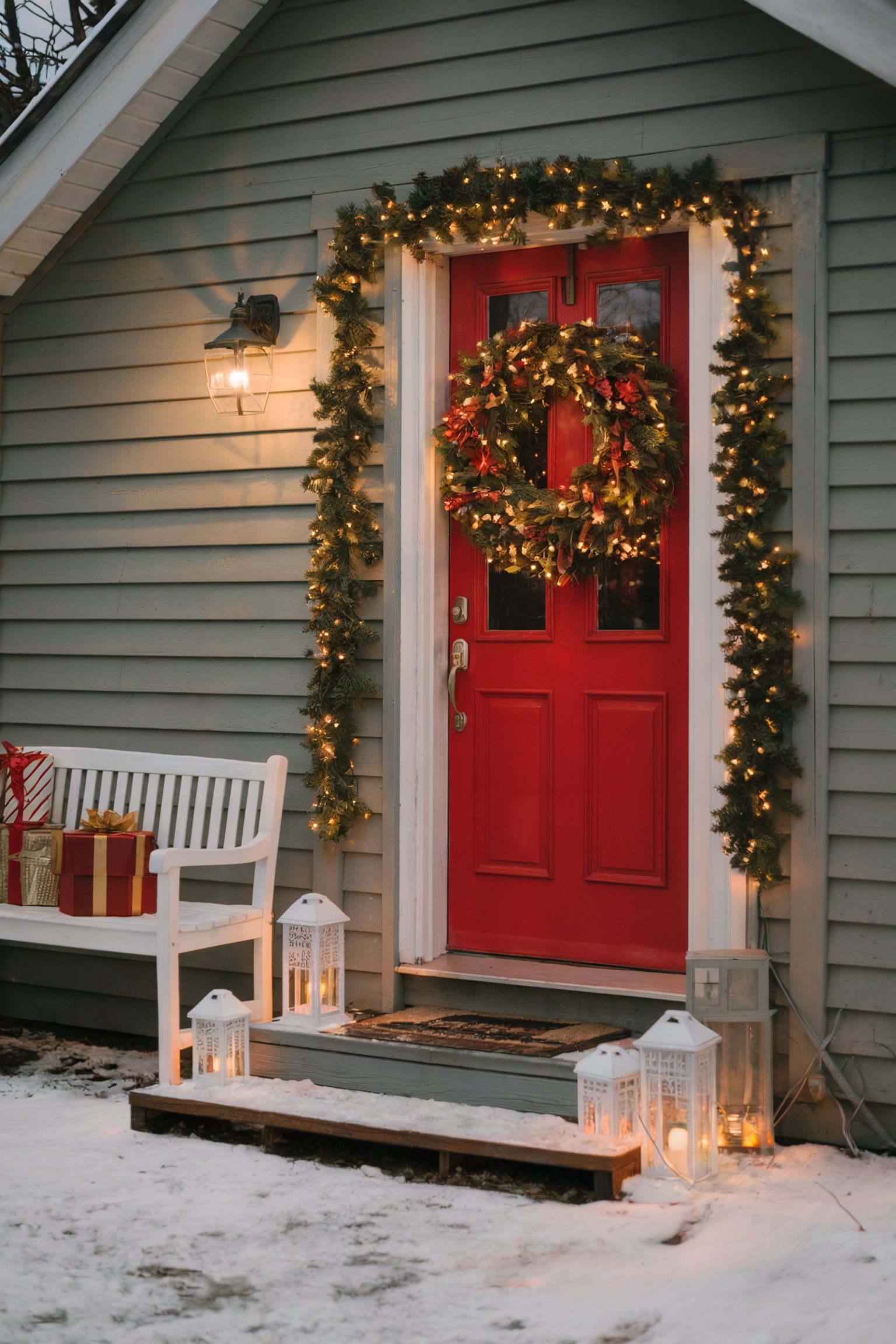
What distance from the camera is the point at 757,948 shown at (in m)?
3.96

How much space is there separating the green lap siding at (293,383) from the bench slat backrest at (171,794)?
0.18 m

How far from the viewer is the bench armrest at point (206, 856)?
4.09 metres

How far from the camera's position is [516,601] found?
4566 mm

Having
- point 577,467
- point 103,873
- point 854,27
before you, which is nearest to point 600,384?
point 577,467

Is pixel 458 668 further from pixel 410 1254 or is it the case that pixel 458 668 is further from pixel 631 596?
pixel 410 1254

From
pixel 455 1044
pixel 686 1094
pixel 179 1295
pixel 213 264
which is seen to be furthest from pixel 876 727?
pixel 213 264

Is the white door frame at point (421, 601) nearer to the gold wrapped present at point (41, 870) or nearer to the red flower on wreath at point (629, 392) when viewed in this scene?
the red flower on wreath at point (629, 392)

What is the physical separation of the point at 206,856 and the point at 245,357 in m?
1.73

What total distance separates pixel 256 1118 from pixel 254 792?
1189mm

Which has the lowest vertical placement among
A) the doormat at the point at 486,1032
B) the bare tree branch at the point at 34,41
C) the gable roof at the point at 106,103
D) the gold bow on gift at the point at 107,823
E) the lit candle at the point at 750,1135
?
the lit candle at the point at 750,1135

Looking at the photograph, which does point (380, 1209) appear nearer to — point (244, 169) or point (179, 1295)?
point (179, 1295)

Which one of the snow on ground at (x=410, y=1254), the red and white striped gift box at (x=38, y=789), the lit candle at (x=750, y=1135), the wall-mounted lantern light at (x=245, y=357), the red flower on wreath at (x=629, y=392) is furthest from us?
the red and white striped gift box at (x=38, y=789)

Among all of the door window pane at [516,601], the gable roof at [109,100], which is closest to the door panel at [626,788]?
the door window pane at [516,601]

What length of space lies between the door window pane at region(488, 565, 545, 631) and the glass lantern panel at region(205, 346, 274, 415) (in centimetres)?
103
